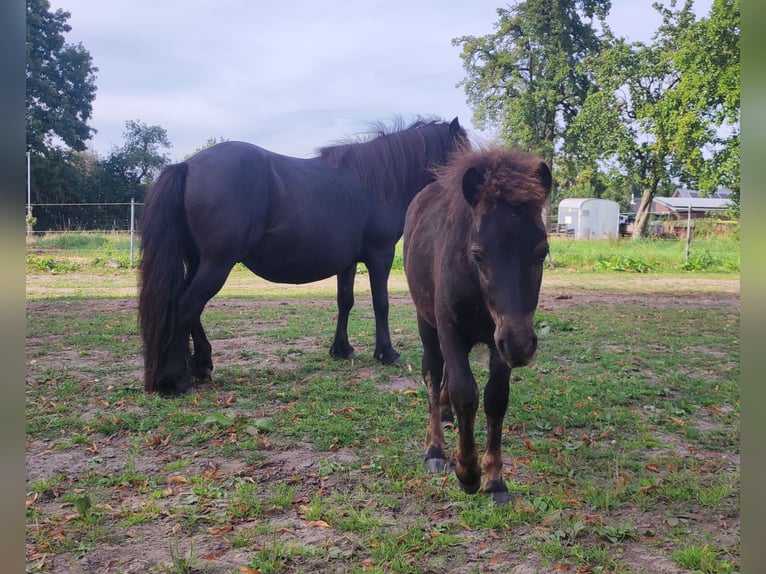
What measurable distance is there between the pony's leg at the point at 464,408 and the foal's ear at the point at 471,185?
75 centimetres

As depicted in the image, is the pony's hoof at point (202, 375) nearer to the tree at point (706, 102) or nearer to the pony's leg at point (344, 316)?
the pony's leg at point (344, 316)

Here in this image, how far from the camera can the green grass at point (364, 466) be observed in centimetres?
246

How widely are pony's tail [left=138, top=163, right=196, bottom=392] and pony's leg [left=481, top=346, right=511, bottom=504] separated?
304 centimetres

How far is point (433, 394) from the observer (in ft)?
11.8

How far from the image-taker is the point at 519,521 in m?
2.69

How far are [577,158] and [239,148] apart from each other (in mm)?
26524

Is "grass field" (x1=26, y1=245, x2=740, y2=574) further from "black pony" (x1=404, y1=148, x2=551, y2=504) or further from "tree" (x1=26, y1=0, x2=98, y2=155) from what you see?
"tree" (x1=26, y1=0, x2=98, y2=155)

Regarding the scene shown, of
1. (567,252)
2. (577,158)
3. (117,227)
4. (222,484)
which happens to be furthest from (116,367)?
(577,158)

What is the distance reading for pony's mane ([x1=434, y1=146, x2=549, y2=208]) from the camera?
8.53 ft

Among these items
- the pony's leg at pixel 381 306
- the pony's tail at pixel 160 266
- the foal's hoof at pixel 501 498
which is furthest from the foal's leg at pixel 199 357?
the foal's hoof at pixel 501 498

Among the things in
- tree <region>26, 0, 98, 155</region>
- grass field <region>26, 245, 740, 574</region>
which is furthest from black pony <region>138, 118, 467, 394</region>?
tree <region>26, 0, 98, 155</region>

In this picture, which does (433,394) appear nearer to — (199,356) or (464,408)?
(464,408)

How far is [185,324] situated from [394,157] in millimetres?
2997

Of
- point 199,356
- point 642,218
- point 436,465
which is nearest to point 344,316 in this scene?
point 199,356
